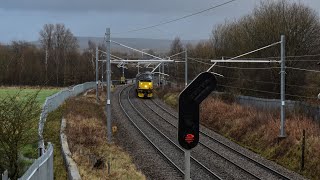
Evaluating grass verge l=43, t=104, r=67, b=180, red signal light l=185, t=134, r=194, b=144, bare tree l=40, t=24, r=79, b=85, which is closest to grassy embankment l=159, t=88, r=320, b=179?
grass verge l=43, t=104, r=67, b=180

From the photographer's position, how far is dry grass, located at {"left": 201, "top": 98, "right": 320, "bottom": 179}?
22.9 metres

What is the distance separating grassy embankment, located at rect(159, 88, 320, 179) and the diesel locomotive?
1983 centimetres

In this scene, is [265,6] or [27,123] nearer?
[27,123]

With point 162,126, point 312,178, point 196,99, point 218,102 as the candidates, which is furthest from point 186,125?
point 218,102

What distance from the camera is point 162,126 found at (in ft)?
122

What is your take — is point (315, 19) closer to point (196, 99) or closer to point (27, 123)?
point (27, 123)

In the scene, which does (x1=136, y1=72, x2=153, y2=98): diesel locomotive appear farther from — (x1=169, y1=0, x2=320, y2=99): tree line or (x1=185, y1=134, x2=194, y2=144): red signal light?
(x1=185, y1=134, x2=194, y2=144): red signal light

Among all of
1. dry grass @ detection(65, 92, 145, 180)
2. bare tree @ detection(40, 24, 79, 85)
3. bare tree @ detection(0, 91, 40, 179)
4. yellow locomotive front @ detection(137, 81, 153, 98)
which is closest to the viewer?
bare tree @ detection(0, 91, 40, 179)

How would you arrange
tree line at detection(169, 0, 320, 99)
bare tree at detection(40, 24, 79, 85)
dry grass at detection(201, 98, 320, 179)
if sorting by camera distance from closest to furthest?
dry grass at detection(201, 98, 320, 179)
tree line at detection(169, 0, 320, 99)
bare tree at detection(40, 24, 79, 85)

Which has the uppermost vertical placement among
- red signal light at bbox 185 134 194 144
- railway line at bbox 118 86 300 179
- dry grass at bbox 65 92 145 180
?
red signal light at bbox 185 134 194 144

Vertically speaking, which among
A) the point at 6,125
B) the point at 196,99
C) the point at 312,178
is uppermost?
the point at 196,99

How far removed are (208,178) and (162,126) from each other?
17.2 meters

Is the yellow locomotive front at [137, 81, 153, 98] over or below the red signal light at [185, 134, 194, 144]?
below

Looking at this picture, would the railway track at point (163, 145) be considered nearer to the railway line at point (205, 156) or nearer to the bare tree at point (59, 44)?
the railway line at point (205, 156)
